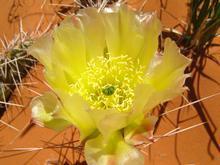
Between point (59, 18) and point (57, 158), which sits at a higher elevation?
point (59, 18)

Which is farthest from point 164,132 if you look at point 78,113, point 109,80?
point 78,113

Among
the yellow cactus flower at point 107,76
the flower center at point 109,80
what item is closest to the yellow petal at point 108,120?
the yellow cactus flower at point 107,76

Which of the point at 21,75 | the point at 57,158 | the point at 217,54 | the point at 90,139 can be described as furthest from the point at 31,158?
the point at 217,54

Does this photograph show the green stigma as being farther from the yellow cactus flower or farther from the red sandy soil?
the red sandy soil

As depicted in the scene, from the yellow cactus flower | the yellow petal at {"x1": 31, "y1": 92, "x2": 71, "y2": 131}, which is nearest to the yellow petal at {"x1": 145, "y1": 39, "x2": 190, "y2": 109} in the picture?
the yellow cactus flower

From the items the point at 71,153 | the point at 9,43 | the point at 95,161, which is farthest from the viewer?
the point at 9,43

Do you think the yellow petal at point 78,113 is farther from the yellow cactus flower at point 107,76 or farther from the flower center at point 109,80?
the flower center at point 109,80

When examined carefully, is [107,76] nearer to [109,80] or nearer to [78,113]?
[109,80]

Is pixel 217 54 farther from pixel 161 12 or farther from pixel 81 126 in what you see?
pixel 81 126
